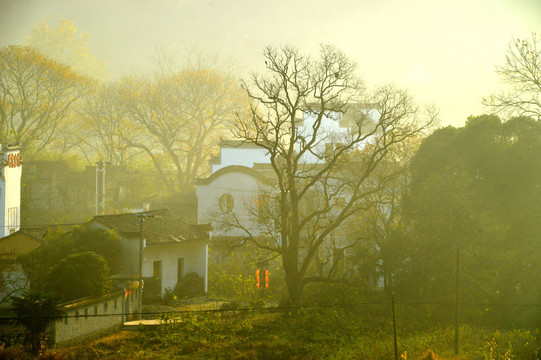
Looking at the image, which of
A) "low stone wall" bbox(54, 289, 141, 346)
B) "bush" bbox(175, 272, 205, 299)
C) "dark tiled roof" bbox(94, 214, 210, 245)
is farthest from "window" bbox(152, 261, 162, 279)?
"low stone wall" bbox(54, 289, 141, 346)

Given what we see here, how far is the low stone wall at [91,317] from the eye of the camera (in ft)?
56.1

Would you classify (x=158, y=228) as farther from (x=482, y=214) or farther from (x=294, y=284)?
(x=482, y=214)

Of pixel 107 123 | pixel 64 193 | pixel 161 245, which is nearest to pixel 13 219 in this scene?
pixel 161 245

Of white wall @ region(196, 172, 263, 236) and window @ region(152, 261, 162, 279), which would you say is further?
white wall @ region(196, 172, 263, 236)

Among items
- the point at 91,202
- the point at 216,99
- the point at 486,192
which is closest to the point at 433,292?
the point at 486,192

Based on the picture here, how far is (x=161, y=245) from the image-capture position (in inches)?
1094

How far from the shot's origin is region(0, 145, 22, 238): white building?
32.7 metres

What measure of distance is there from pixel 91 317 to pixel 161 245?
9189 mm

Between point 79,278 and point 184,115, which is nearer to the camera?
point 79,278

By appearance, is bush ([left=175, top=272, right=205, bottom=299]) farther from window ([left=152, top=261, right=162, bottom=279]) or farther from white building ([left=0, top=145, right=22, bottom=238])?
white building ([left=0, top=145, right=22, bottom=238])

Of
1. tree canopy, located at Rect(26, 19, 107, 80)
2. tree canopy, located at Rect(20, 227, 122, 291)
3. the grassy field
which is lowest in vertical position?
the grassy field

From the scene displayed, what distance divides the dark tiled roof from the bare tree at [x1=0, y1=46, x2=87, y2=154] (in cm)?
2128

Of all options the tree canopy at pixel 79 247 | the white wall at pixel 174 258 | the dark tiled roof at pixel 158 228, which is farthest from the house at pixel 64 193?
the tree canopy at pixel 79 247

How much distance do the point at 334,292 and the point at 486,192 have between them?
824 cm
